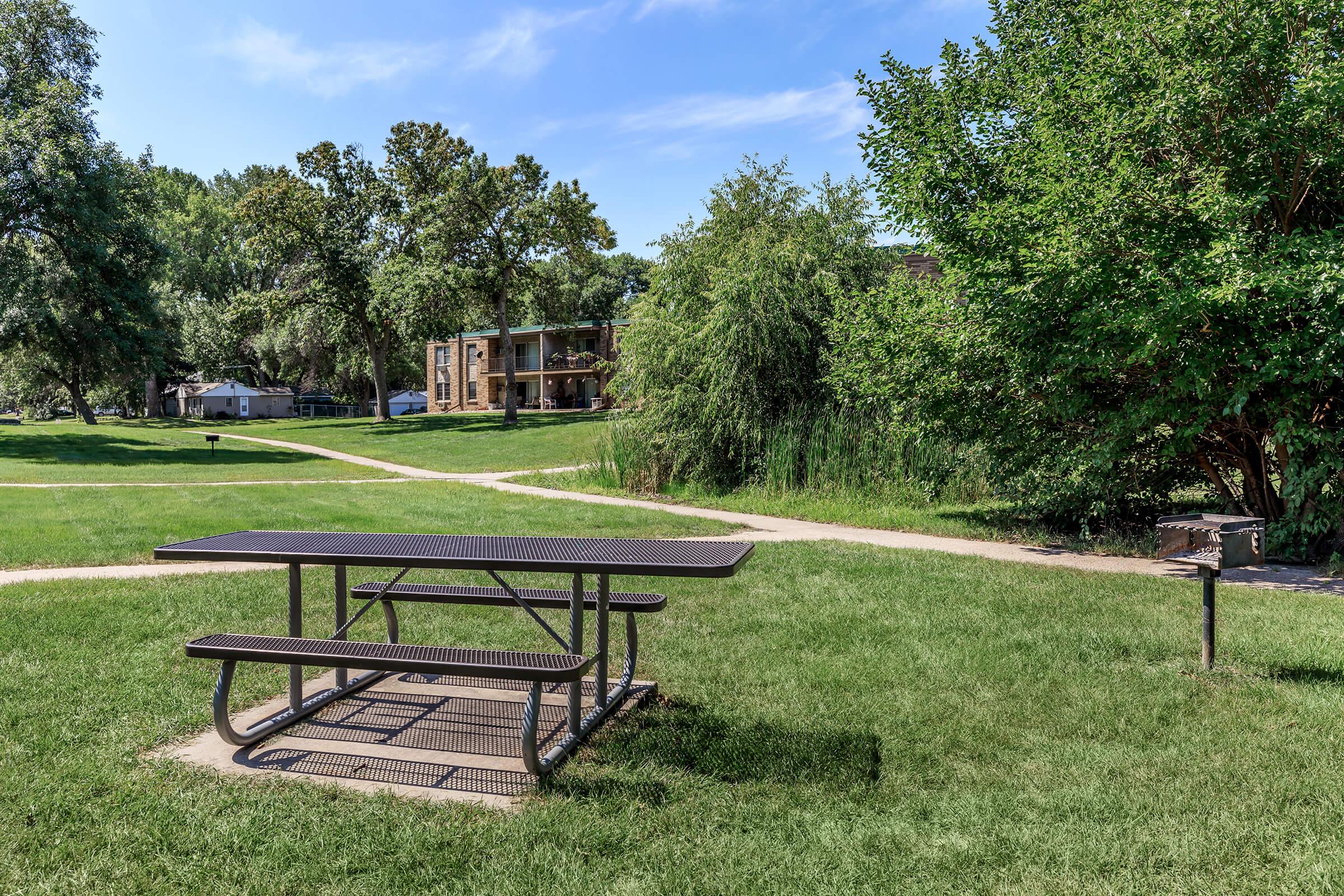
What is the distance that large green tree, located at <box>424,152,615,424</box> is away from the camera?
33.3 m

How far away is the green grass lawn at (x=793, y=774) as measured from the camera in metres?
2.85

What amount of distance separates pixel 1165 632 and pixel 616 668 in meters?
3.62

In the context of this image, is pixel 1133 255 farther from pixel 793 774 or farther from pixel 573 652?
pixel 573 652

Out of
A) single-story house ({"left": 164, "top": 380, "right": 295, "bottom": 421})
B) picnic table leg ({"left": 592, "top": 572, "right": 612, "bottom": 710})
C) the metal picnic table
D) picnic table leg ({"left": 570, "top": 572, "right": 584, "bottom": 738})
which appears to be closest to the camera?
the metal picnic table

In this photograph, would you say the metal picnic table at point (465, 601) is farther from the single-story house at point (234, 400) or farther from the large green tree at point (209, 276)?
the single-story house at point (234, 400)

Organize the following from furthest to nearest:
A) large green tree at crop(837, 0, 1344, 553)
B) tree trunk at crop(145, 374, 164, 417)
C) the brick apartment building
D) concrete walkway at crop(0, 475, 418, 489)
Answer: tree trunk at crop(145, 374, 164, 417) < the brick apartment building < concrete walkway at crop(0, 475, 418, 489) < large green tree at crop(837, 0, 1344, 553)

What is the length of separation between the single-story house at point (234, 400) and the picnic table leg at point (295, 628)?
66.3 m

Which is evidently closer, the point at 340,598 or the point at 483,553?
the point at 483,553

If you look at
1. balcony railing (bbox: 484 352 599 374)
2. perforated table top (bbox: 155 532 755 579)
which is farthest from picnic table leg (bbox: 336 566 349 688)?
balcony railing (bbox: 484 352 599 374)

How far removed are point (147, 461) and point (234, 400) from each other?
49251mm

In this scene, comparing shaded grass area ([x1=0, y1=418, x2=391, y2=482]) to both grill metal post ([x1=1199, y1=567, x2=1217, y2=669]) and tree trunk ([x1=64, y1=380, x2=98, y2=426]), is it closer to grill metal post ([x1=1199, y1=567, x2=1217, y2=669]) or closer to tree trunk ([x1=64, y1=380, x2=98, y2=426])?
tree trunk ([x1=64, y1=380, x2=98, y2=426])

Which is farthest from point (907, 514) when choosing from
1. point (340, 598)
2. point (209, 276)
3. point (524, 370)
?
point (209, 276)

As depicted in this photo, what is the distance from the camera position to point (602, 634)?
411cm

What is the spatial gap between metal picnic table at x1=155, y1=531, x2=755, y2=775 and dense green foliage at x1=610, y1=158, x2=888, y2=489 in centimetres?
834
